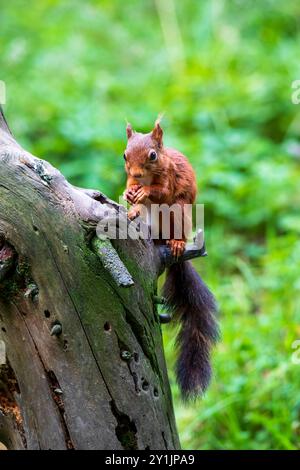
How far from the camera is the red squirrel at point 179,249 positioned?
7.54ft

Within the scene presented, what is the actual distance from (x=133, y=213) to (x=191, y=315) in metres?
0.55

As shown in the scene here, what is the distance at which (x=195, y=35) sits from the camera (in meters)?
7.73

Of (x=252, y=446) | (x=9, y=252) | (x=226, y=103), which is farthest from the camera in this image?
(x=226, y=103)

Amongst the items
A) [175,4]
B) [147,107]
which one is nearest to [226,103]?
[147,107]

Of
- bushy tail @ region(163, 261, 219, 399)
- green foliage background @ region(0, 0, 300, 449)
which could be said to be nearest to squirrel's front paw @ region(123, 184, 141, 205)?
bushy tail @ region(163, 261, 219, 399)

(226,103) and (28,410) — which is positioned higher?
(226,103)

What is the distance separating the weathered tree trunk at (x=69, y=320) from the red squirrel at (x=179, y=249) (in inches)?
9.3

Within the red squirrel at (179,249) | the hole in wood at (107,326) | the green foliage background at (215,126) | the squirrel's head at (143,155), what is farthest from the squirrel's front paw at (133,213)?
the green foliage background at (215,126)

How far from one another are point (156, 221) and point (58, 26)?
17.1ft

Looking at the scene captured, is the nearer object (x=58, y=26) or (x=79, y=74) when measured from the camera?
(x=79, y=74)

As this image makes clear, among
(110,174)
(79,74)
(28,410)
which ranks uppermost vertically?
(79,74)

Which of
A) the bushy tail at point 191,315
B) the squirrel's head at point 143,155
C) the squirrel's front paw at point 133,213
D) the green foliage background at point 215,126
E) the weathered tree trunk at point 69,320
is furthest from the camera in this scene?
the green foliage background at point 215,126

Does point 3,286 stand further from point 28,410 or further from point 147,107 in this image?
point 147,107

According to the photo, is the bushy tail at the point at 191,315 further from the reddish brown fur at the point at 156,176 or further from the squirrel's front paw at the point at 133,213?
the squirrel's front paw at the point at 133,213
